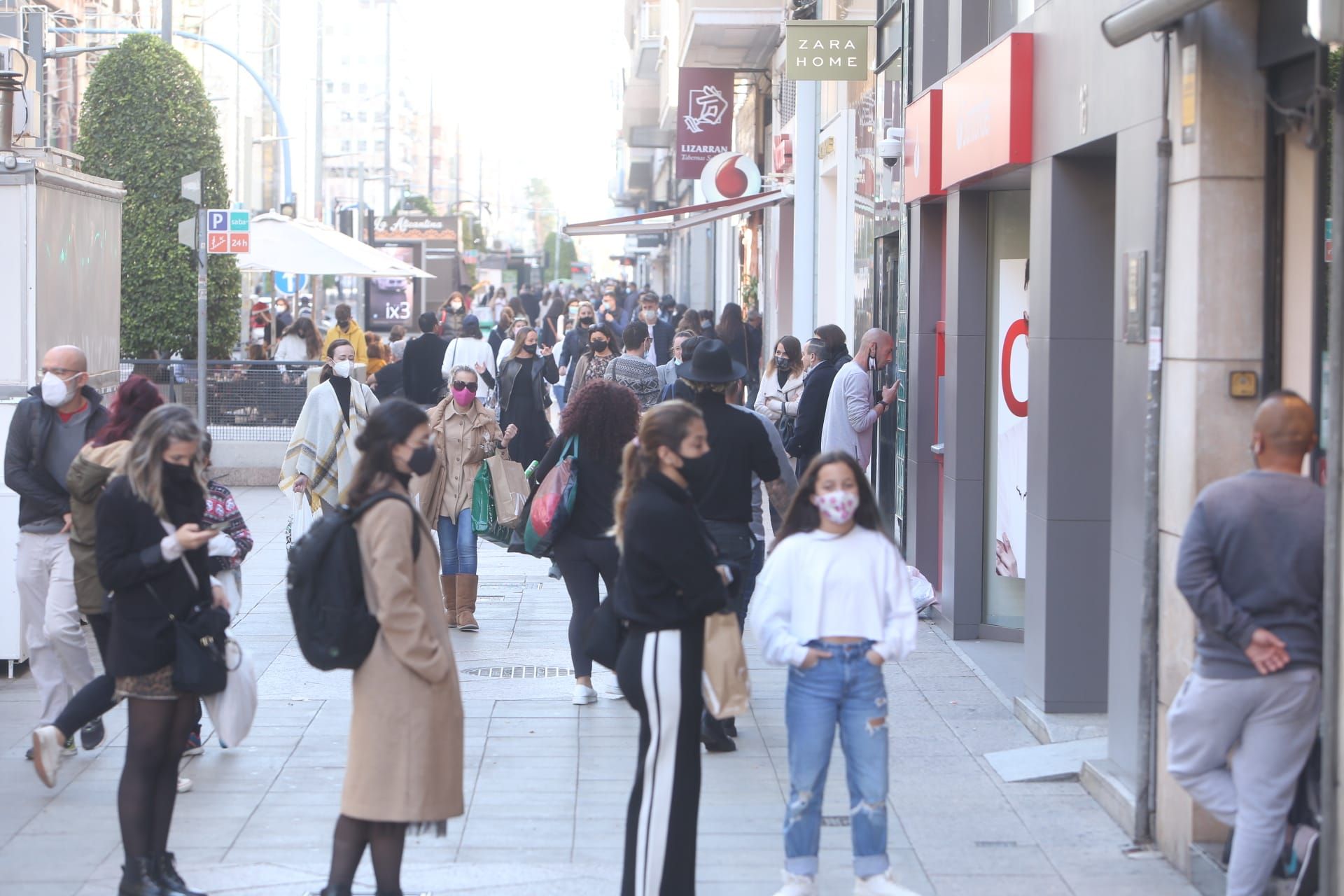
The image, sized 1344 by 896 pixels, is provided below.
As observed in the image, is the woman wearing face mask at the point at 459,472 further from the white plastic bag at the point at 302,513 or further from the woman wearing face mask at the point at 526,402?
the woman wearing face mask at the point at 526,402

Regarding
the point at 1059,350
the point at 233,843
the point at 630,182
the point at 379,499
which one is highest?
the point at 630,182

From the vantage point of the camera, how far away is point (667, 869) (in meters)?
5.34

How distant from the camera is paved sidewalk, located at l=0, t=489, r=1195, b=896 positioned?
6070 millimetres

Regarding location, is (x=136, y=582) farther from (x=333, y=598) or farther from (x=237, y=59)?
(x=237, y=59)

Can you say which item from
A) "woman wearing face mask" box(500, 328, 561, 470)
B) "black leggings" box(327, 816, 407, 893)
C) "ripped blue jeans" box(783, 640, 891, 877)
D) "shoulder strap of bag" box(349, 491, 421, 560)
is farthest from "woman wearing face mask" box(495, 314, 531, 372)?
"black leggings" box(327, 816, 407, 893)

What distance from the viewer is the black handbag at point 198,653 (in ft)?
18.8

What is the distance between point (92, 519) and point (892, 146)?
7.41 m

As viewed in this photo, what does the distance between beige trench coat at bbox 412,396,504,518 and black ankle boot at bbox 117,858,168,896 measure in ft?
16.9

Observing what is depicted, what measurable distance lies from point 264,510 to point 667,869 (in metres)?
12.2

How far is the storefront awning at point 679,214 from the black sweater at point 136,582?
15.5 metres

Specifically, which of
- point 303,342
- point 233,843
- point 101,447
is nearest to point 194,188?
point 303,342

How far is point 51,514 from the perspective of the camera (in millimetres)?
7734

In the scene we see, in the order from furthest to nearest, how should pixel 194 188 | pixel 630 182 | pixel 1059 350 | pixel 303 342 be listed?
pixel 630 182, pixel 303 342, pixel 194 188, pixel 1059 350

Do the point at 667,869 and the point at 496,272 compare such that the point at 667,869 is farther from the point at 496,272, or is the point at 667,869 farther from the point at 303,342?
the point at 496,272
